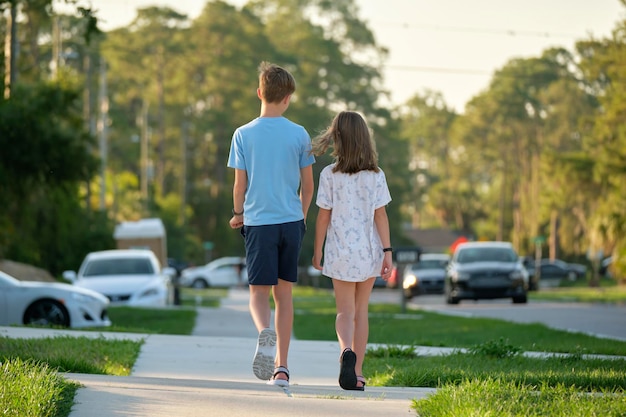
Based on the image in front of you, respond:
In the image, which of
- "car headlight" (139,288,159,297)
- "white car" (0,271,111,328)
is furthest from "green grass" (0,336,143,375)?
"car headlight" (139,288,159,297)

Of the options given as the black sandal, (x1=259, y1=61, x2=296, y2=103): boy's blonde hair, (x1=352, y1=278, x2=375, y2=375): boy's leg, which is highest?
(x1=259, y1=61, x2=296, y2=103): boy's blonde hair

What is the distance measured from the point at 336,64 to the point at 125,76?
48.7 ft

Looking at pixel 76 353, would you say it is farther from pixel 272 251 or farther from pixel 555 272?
pixel 555 272

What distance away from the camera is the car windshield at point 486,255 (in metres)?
32.7

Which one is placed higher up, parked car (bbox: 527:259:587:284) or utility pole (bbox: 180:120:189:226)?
utility pole (bbox: 180:120:189:226)

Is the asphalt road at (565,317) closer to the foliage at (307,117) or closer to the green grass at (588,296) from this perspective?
the green grass at (588,296)

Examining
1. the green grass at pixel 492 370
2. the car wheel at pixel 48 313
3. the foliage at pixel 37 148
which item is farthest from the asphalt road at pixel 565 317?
the foliage at pixel 37 148

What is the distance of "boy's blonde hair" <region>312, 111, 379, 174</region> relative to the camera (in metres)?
8.98

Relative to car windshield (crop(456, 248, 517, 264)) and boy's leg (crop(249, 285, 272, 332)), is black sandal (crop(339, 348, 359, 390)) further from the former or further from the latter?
car windshield (crop(456, 248, 517, 264))

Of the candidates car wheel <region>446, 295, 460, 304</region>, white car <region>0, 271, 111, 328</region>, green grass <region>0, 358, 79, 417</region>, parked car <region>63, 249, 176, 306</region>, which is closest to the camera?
green grass <region>0, 358, 79, 417</region>

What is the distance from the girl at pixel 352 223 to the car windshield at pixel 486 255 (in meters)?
23.8

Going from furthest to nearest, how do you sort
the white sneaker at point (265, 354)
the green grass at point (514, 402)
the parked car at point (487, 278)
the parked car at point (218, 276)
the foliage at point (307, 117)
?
1. the parked car at point (218, 276)
2. the foliage at point (307, 117)
3. the parked car at point (487, 278)
4. the white sneaker at point (265, 354)
5. the green grass at point (514, 402)

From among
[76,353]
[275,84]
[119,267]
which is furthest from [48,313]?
[275,84]

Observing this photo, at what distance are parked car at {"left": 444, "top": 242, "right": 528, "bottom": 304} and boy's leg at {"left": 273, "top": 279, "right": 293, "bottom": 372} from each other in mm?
23045
